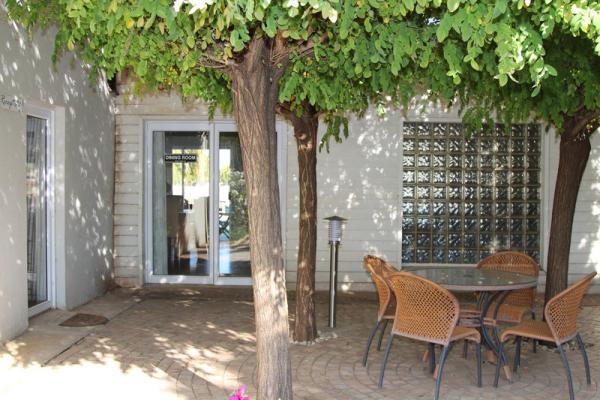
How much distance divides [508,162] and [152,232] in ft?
17.9

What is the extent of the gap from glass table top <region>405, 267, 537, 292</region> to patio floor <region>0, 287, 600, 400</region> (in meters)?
0.77

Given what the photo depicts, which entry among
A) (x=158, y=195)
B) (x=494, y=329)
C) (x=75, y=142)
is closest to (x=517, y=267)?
(x=494, y=329)

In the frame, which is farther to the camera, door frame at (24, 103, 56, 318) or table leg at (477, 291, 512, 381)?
door frame at (24, 103, 56, 318)

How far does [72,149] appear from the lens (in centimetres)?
805

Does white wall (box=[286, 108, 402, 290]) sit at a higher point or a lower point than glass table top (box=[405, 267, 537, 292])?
higher

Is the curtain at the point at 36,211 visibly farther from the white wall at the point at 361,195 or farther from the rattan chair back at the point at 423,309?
the rattan chair back at the point at 423,309

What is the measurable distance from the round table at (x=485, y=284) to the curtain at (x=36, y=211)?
167 inches

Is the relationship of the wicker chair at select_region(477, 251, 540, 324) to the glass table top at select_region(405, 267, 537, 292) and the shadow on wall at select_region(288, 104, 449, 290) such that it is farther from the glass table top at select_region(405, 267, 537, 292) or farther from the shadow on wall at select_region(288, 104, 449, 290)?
the shadow on wall at select_region(288, 104, 449, 290)

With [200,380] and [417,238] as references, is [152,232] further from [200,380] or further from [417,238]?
[200,380]

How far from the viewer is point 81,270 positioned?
27.5ft

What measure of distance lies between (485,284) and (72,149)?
17.1ft

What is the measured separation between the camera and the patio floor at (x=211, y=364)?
5.10 meters

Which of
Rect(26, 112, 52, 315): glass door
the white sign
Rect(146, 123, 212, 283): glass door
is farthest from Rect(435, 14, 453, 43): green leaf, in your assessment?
Rect(146, 123, 212, 283): glass door

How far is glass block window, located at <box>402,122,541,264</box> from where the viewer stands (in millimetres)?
9836
